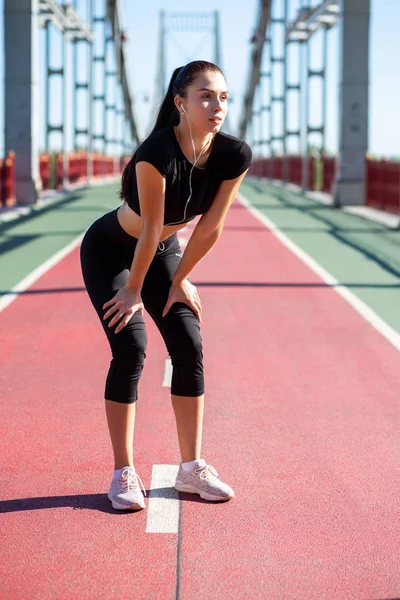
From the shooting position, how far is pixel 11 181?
26.3 m

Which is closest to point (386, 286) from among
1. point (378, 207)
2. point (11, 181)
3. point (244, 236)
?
point (244, 236)

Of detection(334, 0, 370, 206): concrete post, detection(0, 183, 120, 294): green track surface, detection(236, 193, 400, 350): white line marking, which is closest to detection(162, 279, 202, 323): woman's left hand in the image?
detection(236, 193, 400, 350): white line marking

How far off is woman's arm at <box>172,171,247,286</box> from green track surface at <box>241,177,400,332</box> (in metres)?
4.60

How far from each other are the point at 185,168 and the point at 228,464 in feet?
4.89

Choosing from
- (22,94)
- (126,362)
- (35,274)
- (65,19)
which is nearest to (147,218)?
(126,362)

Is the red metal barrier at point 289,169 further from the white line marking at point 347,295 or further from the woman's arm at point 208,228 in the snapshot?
the woman's arm at point 208,228

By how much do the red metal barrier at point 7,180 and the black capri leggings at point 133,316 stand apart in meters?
20.8

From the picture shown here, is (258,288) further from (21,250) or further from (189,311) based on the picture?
(189,311)

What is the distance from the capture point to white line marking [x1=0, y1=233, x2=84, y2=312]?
407 inches

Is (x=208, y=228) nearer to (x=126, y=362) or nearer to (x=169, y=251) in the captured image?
(x=169, y=251)

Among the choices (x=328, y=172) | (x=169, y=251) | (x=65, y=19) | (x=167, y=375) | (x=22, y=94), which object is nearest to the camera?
(x=169, y=251)

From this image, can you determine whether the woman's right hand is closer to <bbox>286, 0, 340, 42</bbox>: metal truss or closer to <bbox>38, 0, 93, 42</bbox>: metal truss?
<bbox>286, 0, 340, 42</bbox>: metal truss

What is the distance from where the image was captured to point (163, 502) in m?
4.34

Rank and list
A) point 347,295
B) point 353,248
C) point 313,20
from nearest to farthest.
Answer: point 347,295 < point 353,248 < point 313,20
